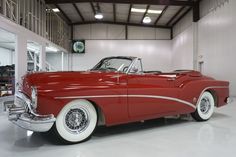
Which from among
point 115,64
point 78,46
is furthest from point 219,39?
point 78,46

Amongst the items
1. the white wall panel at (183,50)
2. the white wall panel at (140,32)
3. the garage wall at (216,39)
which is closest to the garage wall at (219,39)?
the garage wall at (216,39)

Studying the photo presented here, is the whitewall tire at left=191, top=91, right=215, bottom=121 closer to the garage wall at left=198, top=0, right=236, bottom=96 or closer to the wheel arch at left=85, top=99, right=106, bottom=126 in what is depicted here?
the wheel arch at left=85, top=99, right=106, bottom=126

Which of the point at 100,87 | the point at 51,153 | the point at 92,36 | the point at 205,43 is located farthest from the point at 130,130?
the point at 92,36

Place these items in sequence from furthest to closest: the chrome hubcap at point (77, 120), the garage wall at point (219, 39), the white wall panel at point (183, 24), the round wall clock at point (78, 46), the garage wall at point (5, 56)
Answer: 1. the round wall clock at point (78, 46)
2. the garage wall at point (5, 56)
3. the white wall panel at point (183, 24)
4. the garage wall at point (219, 39)
5. the chrome hubcap at point (77, 120)

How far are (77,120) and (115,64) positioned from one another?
1.40m

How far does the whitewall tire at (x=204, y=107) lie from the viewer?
515 cm

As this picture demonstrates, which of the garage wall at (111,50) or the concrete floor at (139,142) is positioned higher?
the garage wall at (111,50)

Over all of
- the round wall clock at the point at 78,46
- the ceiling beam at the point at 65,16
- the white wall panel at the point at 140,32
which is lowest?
the round wall clock at the point at 78,46

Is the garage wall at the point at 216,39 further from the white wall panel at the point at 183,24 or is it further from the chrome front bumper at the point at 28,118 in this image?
the chrome front bumper at the point at 28,118

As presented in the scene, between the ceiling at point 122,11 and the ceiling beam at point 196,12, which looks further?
the ceiling beam at point 196,12

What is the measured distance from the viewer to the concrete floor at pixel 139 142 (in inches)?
122

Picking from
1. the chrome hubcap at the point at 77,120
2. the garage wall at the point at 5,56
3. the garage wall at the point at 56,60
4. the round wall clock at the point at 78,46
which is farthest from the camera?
the round wall clock at the point at 78,46

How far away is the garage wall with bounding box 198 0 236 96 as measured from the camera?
1152 centimetres

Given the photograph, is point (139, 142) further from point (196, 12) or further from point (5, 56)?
point (5, 56)
